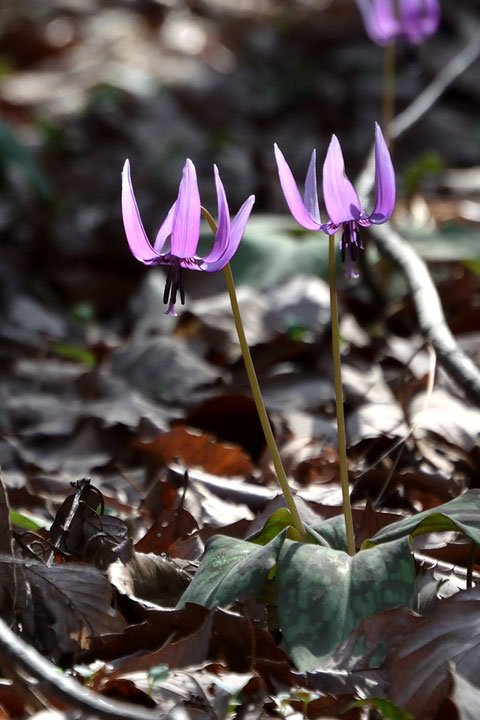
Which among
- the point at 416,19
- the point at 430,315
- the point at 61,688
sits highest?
the point at 416,19

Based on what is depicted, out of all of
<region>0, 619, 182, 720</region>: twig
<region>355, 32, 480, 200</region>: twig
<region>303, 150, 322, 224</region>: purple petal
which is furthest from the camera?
<region>355, 32, 480, 200</region>: twig

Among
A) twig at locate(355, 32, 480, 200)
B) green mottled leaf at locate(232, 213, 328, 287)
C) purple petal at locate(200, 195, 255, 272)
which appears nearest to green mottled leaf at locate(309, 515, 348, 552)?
purple petal at locate(200, 195, 255, 272)

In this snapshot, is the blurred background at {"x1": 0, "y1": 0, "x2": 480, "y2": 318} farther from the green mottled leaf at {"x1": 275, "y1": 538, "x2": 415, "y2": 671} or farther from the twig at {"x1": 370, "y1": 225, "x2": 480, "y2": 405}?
the green mottled leaf at {"x1": 275, "y1": 538, "x2": 415, "y2": 671}

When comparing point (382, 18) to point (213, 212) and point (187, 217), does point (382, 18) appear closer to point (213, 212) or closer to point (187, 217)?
point (213, 212)

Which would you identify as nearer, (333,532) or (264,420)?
(264,420)

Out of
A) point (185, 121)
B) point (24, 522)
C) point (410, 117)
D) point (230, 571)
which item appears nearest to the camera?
point (230, 571)

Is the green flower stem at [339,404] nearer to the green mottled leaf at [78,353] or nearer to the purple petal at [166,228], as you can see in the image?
the purple petal at [166,228]

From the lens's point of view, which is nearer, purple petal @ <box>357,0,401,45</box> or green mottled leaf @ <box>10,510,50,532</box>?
green mottled leaf @ <box>10,510,50,532</box>

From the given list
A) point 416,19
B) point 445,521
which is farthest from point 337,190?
point 416,19
